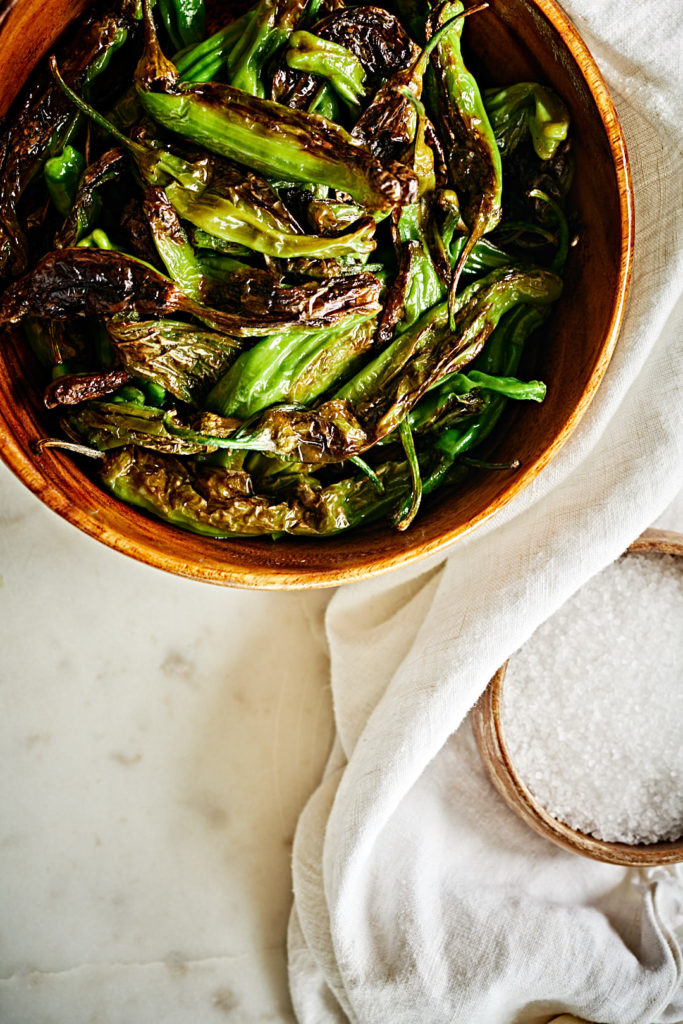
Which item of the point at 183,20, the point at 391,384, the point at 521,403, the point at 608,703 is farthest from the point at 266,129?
the point at 608,703

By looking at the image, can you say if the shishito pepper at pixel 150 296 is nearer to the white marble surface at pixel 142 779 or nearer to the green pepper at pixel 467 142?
the green pepper at pixel 467 142

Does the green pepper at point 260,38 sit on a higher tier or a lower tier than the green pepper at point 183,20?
higher

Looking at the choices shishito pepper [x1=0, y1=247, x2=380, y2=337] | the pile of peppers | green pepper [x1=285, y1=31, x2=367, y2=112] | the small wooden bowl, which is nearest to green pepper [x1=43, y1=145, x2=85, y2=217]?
the pile of peppers

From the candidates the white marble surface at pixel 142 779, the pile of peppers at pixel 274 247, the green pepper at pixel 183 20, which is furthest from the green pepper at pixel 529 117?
the white marble surface at pixel 142 779

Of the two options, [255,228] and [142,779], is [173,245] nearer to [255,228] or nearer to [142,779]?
[255,228]

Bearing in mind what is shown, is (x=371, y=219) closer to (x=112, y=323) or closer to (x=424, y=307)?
(x=424, y=307)

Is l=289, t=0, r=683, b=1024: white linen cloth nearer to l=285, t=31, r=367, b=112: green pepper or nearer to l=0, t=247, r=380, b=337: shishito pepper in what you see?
l=285, t=31, r=367, b=112: green pepper
